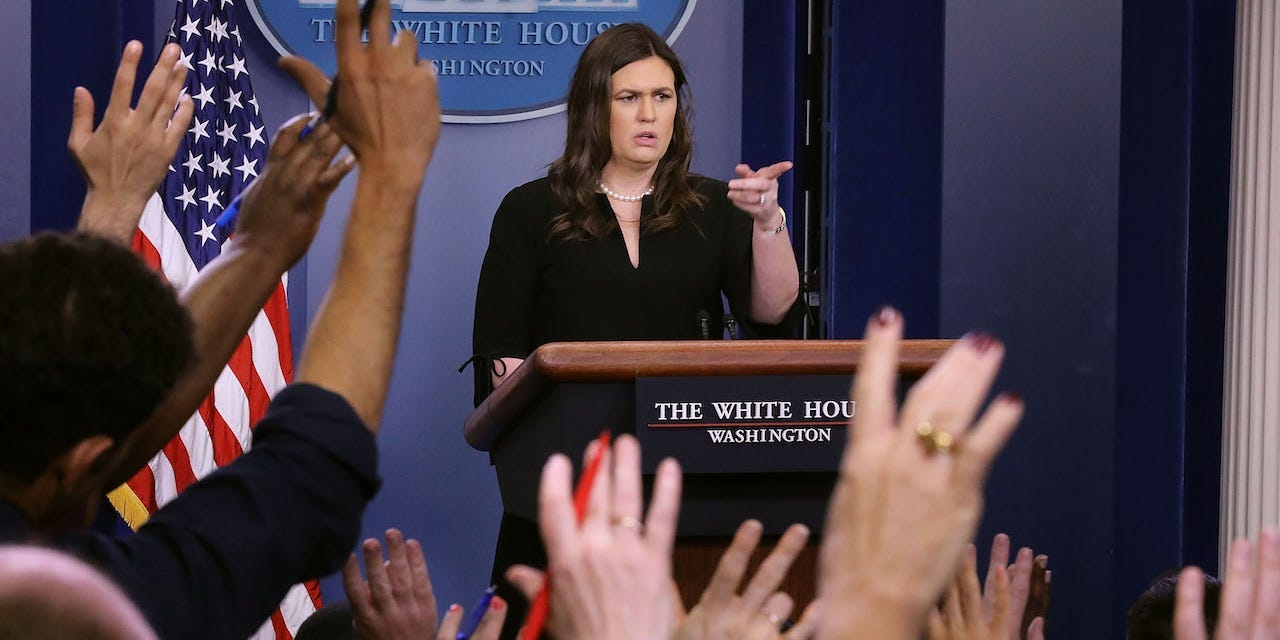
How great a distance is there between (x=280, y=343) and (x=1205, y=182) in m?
2.72

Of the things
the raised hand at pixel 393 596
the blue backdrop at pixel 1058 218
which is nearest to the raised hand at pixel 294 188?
the raised hand at pixel 393 596

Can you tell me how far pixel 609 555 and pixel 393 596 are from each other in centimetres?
104

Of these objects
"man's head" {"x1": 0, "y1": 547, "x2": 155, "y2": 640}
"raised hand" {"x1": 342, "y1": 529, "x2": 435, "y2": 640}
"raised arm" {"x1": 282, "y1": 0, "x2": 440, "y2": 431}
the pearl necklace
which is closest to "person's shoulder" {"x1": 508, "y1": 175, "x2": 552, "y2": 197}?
the pearl necklace

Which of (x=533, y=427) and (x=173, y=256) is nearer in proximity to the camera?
(x=533, y=427)

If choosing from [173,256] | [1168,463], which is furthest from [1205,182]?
[173,256]

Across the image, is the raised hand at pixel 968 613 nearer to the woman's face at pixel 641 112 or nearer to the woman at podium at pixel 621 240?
the woman at podium at pixel 621 240

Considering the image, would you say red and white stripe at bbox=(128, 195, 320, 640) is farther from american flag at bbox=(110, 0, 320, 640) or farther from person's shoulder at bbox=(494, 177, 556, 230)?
person's shoulder at bbox=(494, 177, 556, 230)

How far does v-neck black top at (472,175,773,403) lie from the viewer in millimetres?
3014

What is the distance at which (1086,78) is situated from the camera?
3.96 m

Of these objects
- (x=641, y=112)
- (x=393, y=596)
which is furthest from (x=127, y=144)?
(x=641, y=112)

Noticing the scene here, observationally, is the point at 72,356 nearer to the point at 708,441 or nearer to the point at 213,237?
the point at 708,441

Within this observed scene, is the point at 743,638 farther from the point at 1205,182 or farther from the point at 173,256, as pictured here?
the point at 173,256

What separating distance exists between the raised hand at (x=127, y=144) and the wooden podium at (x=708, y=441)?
1.76 feet

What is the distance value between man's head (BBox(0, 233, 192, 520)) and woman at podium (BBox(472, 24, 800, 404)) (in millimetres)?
1716
